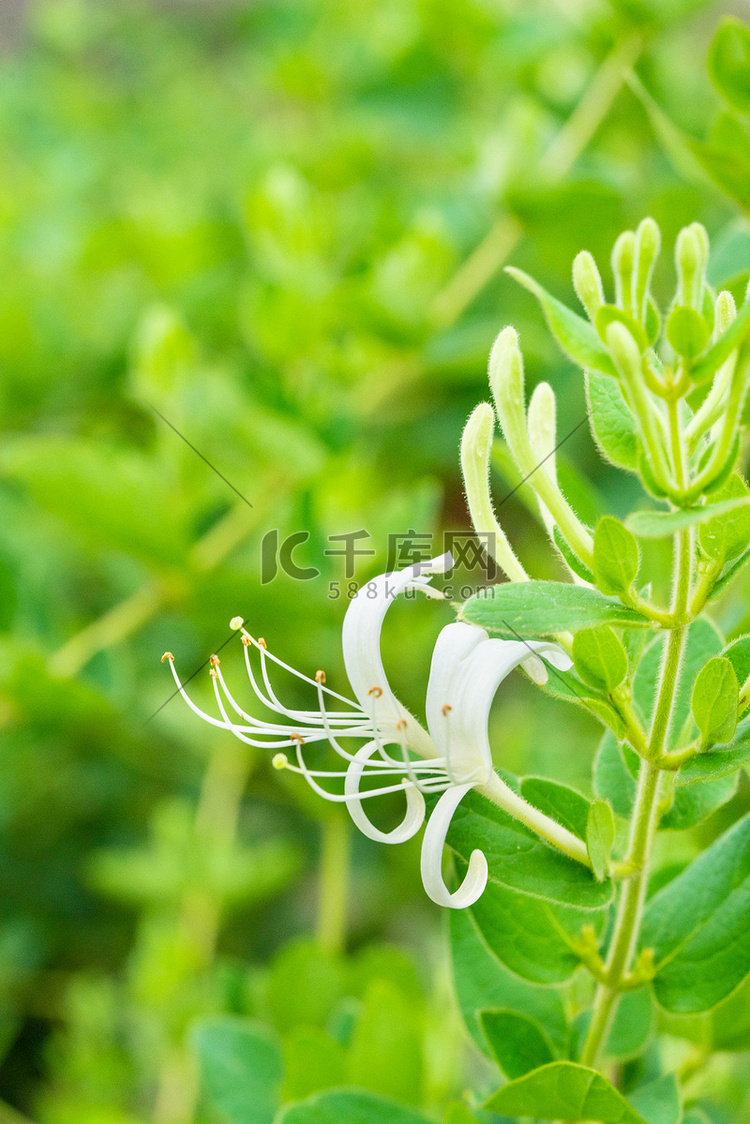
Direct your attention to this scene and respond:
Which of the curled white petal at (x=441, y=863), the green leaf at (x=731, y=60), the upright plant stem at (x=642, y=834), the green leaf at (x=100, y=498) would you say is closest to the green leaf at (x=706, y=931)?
the upright plant stem at (x=642, y=834)

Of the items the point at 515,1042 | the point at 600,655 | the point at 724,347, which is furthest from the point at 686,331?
the point at 515,1042

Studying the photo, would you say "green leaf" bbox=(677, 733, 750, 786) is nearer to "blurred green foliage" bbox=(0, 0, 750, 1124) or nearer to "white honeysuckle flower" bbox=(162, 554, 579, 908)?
"white honeysuckle flower" bbox=(162, 554, 579, 908)

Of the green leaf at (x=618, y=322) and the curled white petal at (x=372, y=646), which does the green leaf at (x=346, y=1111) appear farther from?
the green leaf at (x=618, y=322)

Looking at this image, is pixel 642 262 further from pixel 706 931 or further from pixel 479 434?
pixel 706 931

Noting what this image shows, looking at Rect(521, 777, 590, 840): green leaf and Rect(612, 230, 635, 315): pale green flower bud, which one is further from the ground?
Rect(612, 230, 635, 315): pale green flower bud

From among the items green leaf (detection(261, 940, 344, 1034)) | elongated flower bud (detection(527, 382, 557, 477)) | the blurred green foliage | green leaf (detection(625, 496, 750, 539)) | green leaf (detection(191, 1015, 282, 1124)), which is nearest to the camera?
green leaf (detection(625, 496, 750, 539))

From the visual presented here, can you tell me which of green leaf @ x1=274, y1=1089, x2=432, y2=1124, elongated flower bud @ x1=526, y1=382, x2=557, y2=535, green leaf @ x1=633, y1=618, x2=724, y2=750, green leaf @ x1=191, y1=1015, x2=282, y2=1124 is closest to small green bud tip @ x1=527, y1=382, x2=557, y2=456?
elongated flower bud @ x1=526, y1=382, x2=557, y2=535
